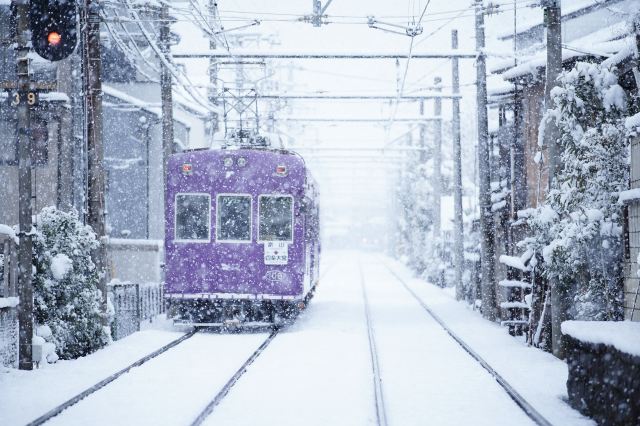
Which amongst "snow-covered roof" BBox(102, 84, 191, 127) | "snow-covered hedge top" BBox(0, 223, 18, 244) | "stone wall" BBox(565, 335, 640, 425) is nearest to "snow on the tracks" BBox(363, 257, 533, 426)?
"stone wall" BBox(565, 335, 640, 425)

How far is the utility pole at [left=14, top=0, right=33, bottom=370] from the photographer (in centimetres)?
1006

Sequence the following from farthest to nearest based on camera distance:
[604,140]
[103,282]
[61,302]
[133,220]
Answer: [133,220], [103,282], [61,302], [604,140]

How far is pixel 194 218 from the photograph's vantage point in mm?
14289

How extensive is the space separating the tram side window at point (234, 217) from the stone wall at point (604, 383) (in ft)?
24.1

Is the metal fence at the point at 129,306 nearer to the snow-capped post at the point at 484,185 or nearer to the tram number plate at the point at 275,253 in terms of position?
the tram number plate at the point at 275,253

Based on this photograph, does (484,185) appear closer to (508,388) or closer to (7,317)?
(508,388)

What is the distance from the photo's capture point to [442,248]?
2994 centimetres

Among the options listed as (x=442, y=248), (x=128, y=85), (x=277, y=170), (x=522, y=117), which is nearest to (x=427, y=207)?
(x=442, y=248)

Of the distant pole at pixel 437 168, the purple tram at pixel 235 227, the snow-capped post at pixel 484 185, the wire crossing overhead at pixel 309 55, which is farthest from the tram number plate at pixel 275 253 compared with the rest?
the distant pole at pixel 437 168

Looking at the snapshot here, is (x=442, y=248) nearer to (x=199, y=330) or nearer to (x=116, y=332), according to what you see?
(x=199, y=330)

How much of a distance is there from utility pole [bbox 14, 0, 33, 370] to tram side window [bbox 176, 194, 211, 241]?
14.0 ft

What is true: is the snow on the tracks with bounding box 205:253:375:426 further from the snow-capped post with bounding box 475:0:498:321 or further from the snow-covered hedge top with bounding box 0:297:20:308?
the snow-capped post with bounding box 475:0:498:321

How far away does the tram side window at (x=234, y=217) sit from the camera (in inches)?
561

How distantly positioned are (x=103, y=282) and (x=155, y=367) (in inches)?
103
